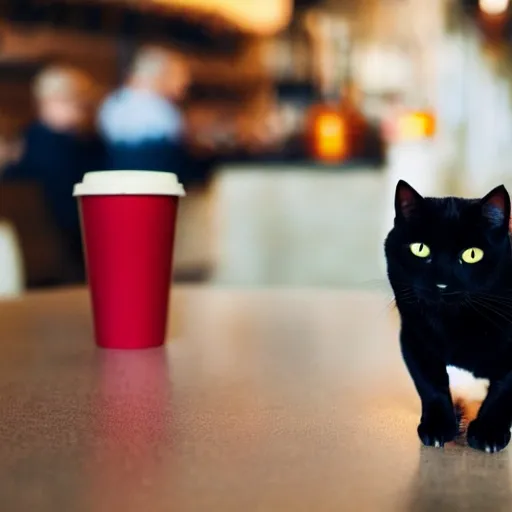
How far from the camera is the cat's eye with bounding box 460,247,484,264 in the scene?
420 millimetres

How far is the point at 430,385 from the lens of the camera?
45cm

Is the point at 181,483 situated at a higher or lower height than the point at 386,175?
higher

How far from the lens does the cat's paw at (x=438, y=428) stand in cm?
42

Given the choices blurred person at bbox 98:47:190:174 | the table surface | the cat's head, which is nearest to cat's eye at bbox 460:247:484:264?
the cat's head

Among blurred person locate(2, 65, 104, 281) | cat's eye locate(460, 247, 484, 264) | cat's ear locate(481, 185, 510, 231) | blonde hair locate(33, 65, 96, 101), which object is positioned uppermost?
blonde hair locate(33, 65, 96, 101)

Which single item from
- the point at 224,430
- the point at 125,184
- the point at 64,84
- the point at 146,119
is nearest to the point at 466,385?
the point at 224,430

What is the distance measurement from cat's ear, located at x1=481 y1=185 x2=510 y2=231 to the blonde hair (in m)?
3.41

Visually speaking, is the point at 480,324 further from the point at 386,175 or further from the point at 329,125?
the point at 329,125

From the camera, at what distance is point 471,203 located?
0.43 meters

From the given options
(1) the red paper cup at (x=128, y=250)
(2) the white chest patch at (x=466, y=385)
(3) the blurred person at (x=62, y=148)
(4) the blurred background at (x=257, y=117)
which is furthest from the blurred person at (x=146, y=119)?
(2) the white chest patch at (x=466, y=385)

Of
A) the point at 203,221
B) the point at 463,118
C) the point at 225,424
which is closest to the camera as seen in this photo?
the point at 225,424

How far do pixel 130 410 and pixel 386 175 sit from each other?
242cm

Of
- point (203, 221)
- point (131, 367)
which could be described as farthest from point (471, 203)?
point (203, 221)

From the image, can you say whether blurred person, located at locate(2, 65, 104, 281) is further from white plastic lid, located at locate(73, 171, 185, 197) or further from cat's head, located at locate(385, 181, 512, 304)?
cat's head, located at locate(385, 181, 512, 304)
